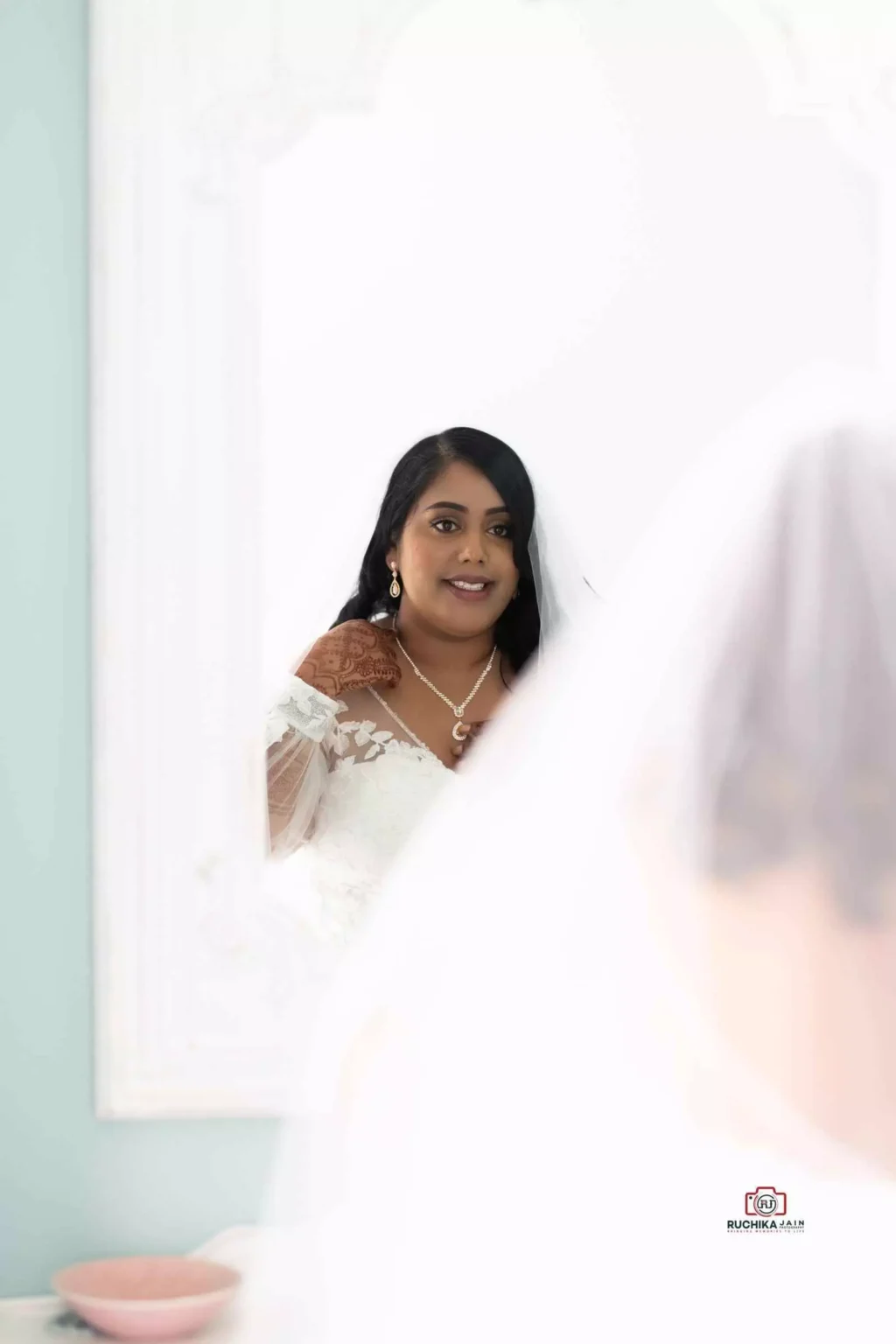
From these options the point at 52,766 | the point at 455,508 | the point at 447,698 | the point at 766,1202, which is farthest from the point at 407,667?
the point at 766,1202

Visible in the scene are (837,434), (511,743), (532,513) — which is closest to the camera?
(837,434)

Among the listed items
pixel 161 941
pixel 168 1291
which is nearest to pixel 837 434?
pixel 161 941

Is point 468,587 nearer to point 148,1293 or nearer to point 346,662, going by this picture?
point 346,662

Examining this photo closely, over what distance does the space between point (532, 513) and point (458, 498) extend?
2.9 inches

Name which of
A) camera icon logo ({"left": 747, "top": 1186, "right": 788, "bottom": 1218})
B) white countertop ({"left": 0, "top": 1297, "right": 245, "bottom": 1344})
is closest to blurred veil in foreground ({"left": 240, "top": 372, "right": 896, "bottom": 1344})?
camera icon logo ({"left": 747, "top": 1186, "right": 788, "bottom": 1218})

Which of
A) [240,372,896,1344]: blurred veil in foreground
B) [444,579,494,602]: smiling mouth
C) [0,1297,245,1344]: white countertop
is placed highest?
[444,579,494,602]: smiling mouth

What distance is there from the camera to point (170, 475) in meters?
1.21

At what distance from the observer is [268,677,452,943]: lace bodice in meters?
1.20

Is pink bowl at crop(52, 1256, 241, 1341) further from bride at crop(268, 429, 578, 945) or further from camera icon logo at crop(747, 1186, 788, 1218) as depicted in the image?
camera icon logo at crop(747, 1186, 788, 1218)

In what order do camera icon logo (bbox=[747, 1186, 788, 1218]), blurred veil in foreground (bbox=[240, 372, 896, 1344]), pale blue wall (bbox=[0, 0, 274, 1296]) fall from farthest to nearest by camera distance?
pale blue wall (bbox=[0, 0, 274, 1296]) → camera icon logo (bbox=[747, 1186, 788, 1218]) → blurred veil in foreground (bbox=[240, 372, 896, 1344])

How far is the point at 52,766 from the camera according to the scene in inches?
46.8

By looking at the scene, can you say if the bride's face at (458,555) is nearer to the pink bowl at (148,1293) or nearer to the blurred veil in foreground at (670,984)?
the blurred veil in foreground at (670,984)

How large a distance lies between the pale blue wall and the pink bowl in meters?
0.02

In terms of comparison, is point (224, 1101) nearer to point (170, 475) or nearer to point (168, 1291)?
point (168, 1291)
